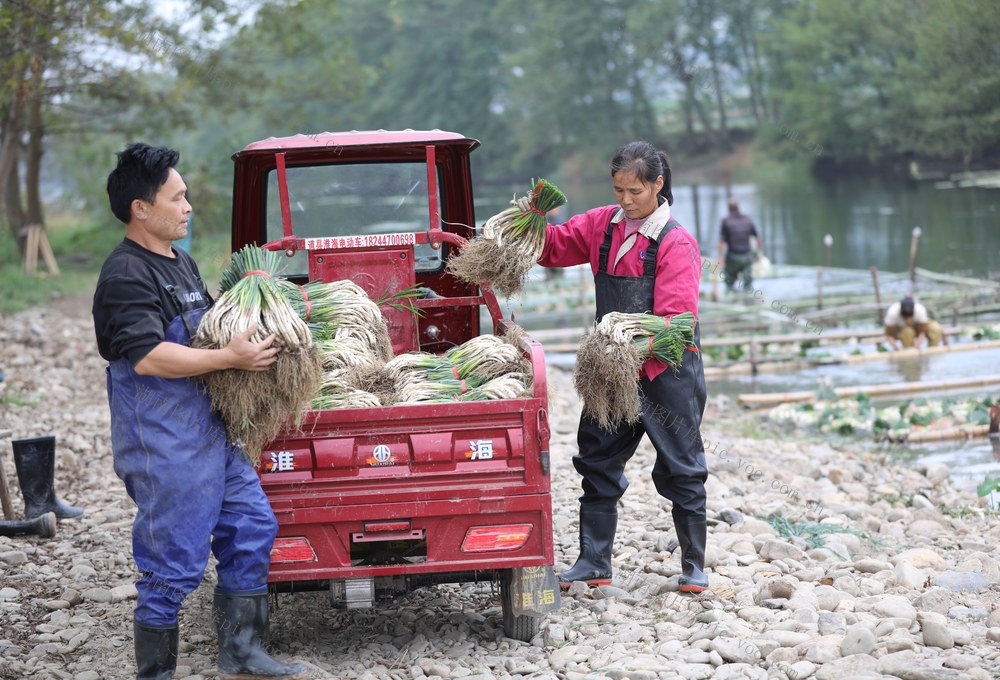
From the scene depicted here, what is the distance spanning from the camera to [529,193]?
4.87m

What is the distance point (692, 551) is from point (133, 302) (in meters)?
2.76

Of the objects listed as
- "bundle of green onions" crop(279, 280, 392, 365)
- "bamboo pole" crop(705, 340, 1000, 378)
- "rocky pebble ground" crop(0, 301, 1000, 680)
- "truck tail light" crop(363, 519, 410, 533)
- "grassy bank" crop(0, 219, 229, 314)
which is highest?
"grassy bank" crop(0, 219, 229, 314)

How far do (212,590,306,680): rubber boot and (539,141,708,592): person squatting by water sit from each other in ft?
5.18

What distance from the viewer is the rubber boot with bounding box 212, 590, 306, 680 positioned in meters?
3.63

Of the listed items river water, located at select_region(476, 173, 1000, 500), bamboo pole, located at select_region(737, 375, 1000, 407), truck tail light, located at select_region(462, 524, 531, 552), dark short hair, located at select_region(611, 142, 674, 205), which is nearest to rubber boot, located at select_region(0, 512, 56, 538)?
truck tail light, located at select_region(462, 524, 531, 552)

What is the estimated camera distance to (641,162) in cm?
444

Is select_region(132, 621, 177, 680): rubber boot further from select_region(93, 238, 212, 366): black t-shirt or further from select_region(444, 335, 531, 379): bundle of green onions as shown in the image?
select_region(444, 335, 531, 379): bundle of green onions

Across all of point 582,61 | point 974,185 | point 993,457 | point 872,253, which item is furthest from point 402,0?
point 993,457

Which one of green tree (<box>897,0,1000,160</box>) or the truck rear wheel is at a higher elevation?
green tree (<box>897,0,1000,160</box>)

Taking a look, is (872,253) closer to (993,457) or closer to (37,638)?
(993,457)

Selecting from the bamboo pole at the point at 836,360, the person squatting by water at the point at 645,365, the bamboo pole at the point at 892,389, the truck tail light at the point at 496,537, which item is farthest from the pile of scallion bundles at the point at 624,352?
the bamboo pole at the point at 836,360

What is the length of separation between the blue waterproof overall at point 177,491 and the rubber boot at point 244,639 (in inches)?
2.0

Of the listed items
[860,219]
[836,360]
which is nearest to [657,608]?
[836,360]

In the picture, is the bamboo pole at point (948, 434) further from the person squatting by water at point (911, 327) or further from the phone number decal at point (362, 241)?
the phone number decal at point (362, 241)
